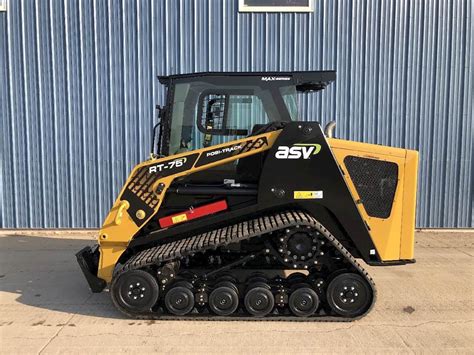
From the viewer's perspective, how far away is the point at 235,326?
375cm

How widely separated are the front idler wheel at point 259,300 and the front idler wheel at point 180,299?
1.71 ft

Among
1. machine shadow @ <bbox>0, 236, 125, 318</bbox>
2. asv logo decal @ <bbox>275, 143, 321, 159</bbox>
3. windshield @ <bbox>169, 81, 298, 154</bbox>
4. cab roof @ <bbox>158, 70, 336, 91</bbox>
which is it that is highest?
cab roof @ <bbox>158, 70, 336, 91</bbox>

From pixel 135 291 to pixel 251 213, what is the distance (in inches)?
52.0

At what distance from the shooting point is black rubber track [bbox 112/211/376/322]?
369 centimetres

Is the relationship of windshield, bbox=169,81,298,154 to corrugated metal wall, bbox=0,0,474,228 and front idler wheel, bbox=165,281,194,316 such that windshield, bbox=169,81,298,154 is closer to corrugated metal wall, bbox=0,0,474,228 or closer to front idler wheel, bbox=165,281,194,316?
front idler wheel, bbox=165,281,194,316

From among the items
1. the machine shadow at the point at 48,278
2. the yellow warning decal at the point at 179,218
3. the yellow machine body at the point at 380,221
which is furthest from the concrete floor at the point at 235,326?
the yellow warning decal at the point at 179,218

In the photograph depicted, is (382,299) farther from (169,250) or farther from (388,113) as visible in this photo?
(388,113)

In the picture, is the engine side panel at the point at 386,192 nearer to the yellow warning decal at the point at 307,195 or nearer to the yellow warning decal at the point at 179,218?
the yellow warning decal at the point at 307,195

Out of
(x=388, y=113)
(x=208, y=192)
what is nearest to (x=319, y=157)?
(x=208, y=192)

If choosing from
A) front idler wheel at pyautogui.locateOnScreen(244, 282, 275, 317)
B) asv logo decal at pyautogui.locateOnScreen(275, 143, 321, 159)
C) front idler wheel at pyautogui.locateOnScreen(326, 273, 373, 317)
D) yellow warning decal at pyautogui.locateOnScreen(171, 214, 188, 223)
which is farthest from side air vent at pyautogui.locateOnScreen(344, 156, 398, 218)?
yellow warning decal at pyautogui.locateOnScreen(171, 214, 188, 223)

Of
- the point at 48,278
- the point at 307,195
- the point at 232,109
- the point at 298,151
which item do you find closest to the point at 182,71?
the point at 232,109

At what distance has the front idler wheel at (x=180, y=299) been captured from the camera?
3.79 m

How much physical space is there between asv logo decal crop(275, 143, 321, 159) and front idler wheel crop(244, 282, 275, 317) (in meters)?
1.23

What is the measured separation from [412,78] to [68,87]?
645 cm
